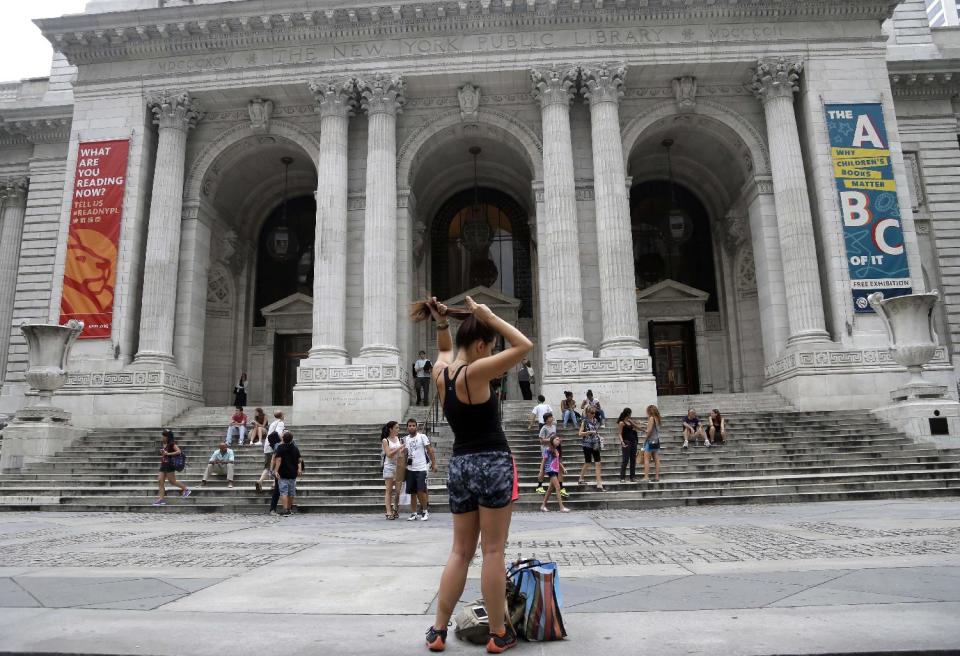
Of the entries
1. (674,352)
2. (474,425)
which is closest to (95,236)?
(674,352)

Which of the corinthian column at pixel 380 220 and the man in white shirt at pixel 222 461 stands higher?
the corinthian column at pixel 380 220

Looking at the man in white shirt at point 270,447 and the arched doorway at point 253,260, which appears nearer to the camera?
the man in white shirt at point 270,447

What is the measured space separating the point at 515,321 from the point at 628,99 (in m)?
10.3

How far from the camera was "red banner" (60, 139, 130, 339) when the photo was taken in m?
23.5

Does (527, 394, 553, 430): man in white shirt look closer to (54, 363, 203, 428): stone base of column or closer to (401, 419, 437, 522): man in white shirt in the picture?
(401, 419, 437, 522): man in white shirt

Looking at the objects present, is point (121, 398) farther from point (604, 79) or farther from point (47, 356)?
point (604, 79)

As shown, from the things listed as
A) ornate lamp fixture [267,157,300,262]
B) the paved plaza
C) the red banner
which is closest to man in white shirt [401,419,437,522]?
the paved plaza

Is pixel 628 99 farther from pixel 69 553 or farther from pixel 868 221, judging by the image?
pixel 69 553

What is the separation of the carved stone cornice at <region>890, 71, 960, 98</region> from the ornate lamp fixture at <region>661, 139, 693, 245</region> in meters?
9.62

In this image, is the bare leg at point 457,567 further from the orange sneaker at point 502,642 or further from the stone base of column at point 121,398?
the stone base of column at point 121,398

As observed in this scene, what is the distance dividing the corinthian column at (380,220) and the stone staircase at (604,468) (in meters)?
3.91

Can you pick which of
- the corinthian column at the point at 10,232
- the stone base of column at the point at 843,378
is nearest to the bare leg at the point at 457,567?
the stone base of column at the point at 843,378

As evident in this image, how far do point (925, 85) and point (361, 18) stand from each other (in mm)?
23478

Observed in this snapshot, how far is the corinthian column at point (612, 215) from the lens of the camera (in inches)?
874
